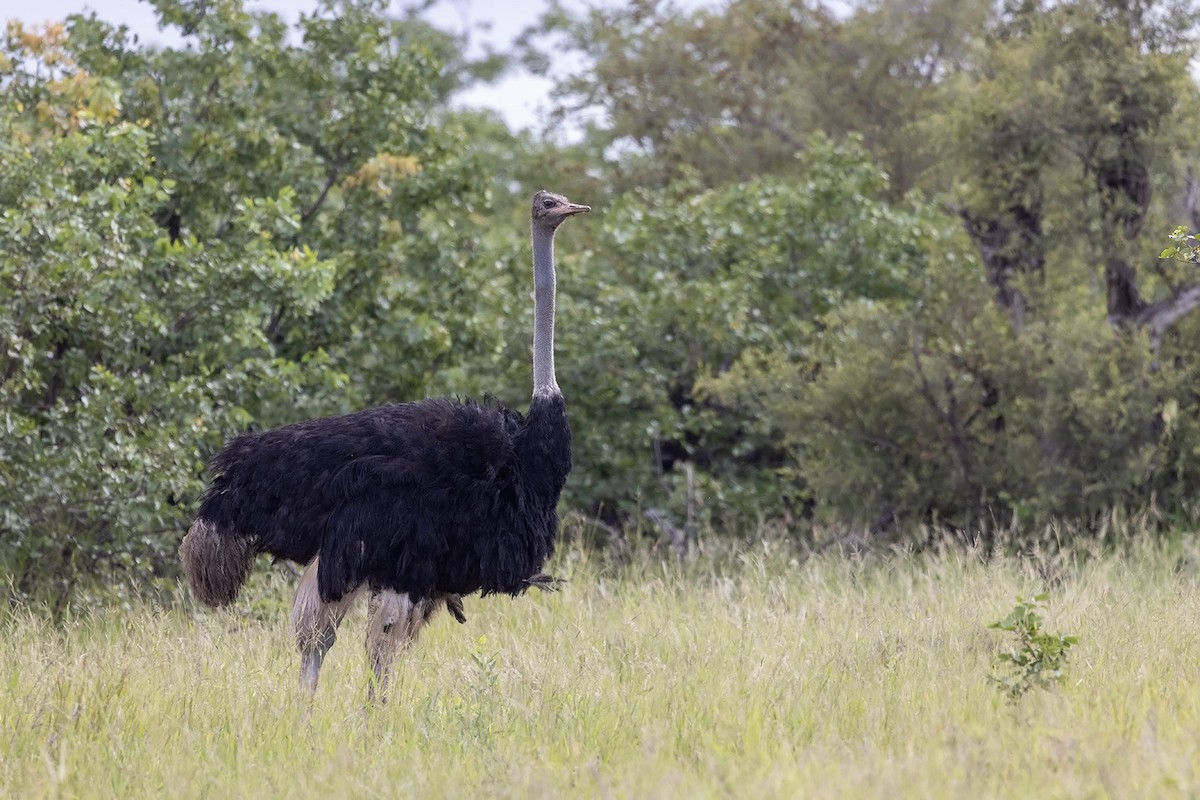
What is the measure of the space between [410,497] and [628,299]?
530 centimetres

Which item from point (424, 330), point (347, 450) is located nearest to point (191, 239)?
point (424, 330)

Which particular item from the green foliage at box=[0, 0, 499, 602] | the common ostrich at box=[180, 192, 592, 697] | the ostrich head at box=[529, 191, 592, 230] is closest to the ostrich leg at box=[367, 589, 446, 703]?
the common ostrich at box=[180, 192, 592, 697]

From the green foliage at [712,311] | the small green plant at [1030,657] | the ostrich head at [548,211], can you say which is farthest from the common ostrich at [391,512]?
the green foliage at [712,311]

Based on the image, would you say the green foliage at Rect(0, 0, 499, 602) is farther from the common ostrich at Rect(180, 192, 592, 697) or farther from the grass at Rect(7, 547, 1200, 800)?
the common ostrich at Rect(180, 192, 592, 697)

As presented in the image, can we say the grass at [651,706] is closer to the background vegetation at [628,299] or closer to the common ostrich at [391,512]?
the common ostrich at [391,512]

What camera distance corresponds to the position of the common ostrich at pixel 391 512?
5.89 meters

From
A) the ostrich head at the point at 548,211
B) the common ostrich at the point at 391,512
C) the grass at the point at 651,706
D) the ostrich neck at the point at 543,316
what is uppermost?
the ostrich head at the point at 548,211

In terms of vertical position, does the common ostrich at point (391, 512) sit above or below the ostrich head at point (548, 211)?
below

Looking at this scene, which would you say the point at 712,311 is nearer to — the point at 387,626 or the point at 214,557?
the point at 214,557

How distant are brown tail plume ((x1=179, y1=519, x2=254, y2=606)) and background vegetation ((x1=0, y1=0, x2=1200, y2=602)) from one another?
4.28ft

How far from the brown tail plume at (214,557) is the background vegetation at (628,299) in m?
1.30

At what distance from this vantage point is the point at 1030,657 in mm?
5070

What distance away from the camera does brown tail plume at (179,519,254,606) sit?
6.27 meters

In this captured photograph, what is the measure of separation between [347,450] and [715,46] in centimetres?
1285
